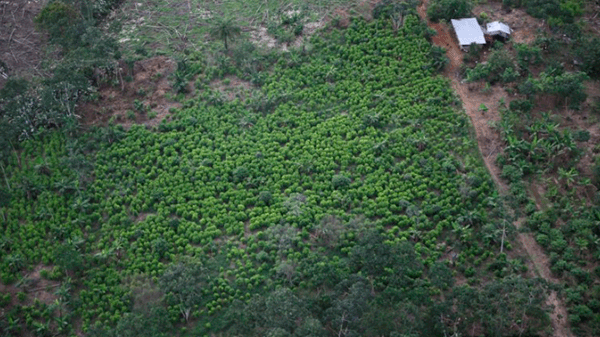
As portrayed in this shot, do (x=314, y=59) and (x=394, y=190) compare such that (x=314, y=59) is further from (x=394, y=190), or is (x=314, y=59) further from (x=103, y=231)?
(x=103, y=231)

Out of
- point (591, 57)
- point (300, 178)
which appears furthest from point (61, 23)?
point (591, 57)

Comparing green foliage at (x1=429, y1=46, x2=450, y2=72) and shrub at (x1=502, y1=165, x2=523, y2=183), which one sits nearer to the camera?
shrub at (x1=502, y1=165, x2=523, y2=183)

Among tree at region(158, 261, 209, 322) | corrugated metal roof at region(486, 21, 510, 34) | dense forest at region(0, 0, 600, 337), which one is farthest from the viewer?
corrugated metal roof at region(486, 21, 510, 34)

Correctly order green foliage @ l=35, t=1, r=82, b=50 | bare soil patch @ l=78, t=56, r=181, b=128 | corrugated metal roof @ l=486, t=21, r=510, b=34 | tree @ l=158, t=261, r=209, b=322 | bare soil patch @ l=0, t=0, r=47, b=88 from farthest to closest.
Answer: bare soil patch @ l=0, t=0, r=47, b=88 < corrugated metal roof @ l=486, t=21, r=510, b=34 < green foliage @ l=35, t=1, r=82, b=50 < bare soil patch @ l=78, t=56, r=181, b=128 < tree @ l=158, t=261, r=209, b=322

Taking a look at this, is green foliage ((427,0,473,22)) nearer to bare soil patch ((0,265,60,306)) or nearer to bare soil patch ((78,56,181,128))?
bare soil patch ((78,56,181,128))

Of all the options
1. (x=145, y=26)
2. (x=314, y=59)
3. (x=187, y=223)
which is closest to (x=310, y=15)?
(x=314, y=59)

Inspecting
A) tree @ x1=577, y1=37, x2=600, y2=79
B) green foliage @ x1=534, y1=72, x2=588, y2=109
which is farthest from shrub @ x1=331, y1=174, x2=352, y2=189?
tree @ x1=577, y1=37, x2=600, y2=79

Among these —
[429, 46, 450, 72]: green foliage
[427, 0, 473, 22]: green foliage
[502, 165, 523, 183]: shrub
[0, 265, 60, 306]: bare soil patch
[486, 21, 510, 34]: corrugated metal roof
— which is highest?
[427, 0, 473, 22]: green foliage
